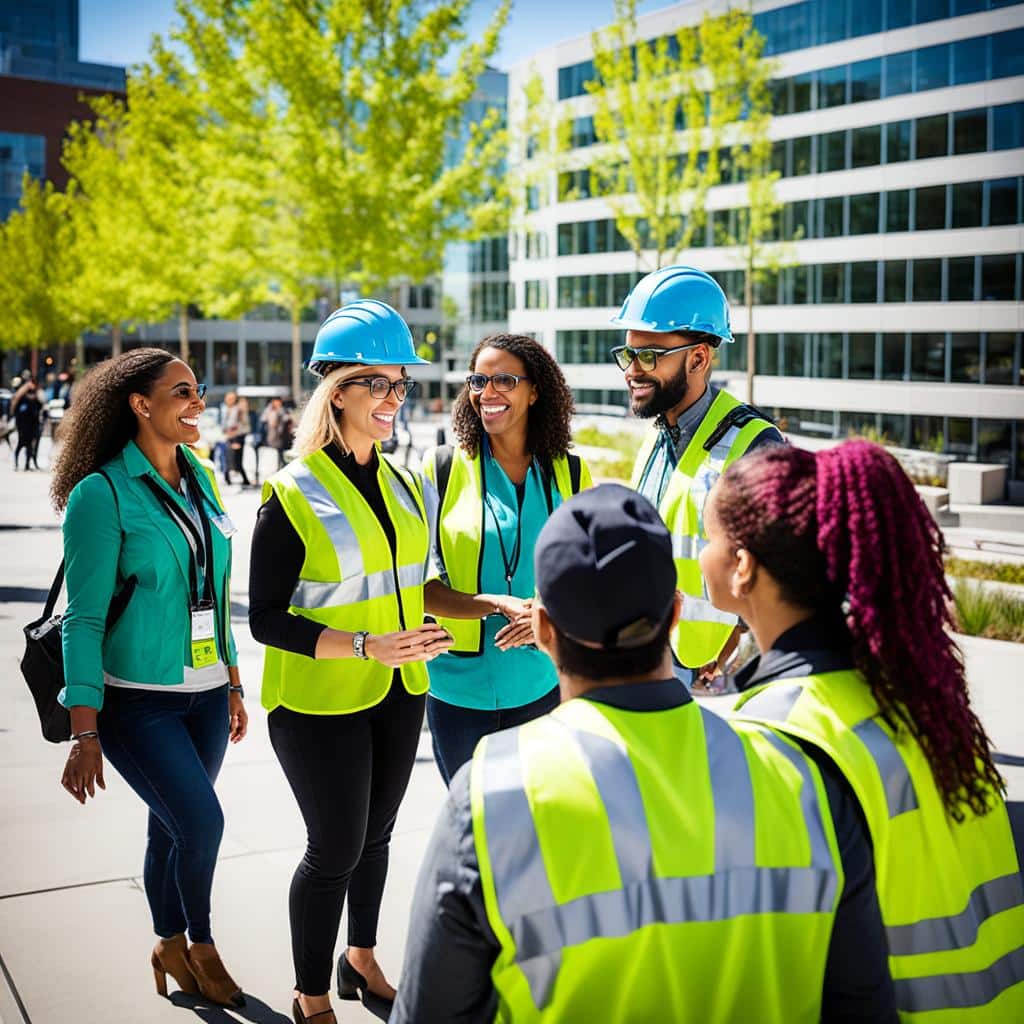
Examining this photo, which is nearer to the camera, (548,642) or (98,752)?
(548,642)

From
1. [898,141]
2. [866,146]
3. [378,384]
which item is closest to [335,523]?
[378,384]

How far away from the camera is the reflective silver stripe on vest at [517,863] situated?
1.61 m

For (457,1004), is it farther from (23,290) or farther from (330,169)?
(23,290)

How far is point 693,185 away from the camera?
3356 centimetres

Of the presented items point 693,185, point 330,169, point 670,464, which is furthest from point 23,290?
point 670,464

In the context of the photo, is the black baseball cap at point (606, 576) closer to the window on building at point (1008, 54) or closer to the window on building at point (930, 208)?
the window on building at point (1008, 54)

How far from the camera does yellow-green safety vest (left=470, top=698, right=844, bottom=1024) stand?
1.62 metres

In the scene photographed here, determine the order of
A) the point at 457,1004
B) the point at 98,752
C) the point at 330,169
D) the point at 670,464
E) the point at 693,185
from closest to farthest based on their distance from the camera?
the point at 457,1004, the point at 98,752, the point at 670,464, the point at 330,169, the point at 693,185

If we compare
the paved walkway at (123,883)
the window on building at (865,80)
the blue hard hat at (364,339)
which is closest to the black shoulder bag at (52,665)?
the blue hard hat at (364,339)

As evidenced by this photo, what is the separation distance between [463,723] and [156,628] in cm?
100

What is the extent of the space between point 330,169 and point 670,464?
19.1 metres

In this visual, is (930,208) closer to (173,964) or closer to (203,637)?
(203,637)

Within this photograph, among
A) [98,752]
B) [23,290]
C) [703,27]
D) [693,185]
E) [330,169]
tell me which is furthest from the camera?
[23,290]

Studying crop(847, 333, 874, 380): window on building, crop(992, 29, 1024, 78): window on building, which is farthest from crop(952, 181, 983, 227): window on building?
crop(847, 333, 874, 380): window on building
